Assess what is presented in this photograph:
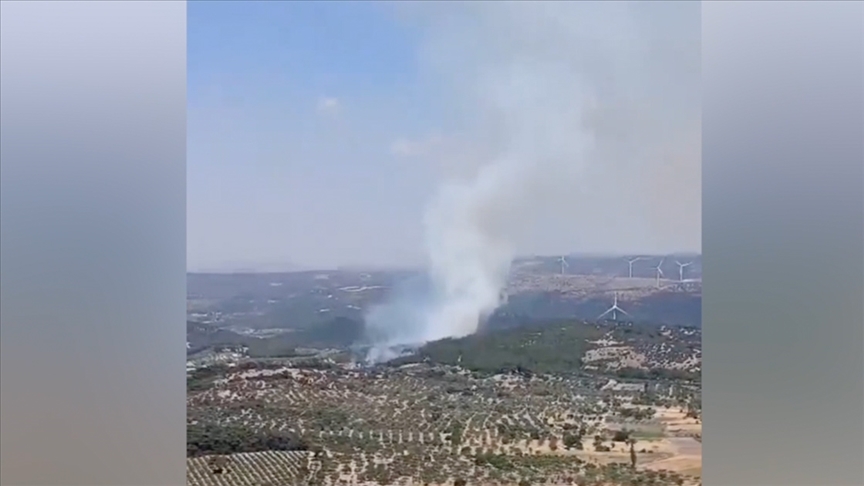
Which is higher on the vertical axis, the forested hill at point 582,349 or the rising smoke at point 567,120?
the rising smoke at point 567,120

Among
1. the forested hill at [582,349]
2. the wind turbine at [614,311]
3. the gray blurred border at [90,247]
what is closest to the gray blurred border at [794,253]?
the forested hill at [582,349]

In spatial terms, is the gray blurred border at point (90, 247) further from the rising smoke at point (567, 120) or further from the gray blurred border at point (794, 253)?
the gray blurred border at point (794, 253)

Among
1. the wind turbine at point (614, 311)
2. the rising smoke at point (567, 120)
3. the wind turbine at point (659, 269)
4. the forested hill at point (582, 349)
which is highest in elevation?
the rising smoke at point (567, 120)

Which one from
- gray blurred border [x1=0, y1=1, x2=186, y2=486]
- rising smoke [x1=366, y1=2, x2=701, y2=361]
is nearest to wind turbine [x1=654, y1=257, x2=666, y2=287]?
rising smoke [x1=366, y1=2, x2=701, y2=361]

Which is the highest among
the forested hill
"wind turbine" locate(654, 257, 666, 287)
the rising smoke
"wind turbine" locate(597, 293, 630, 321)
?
the rising smoke

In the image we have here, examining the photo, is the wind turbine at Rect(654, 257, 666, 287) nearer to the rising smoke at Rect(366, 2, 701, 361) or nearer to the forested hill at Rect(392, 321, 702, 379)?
the rising smoke at Rect(366, 2, 701, 361)

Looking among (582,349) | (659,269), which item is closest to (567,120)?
(659,269)
